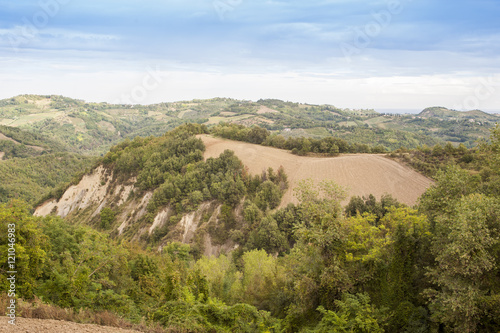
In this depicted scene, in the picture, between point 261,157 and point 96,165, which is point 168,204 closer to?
point 261,157

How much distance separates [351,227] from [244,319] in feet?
27.1

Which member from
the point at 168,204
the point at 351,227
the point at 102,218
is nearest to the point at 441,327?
the point at 351,227

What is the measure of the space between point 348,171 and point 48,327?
49.7 m

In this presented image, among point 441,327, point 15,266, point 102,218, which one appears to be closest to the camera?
point 441,327

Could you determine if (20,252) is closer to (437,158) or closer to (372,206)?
(372,206)

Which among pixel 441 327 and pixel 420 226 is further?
pixel 420 226

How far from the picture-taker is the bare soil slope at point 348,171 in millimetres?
47875

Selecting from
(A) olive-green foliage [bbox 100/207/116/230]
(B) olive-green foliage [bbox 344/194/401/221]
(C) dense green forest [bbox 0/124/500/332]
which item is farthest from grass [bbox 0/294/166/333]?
(A) olive-green foliage [bbox 100/207/116/230]

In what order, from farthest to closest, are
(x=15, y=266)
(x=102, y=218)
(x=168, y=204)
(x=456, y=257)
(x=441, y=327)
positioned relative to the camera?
(x=102, y=218) < (x=168, y=204) < (x=15, y=266) < (x=441, y=327) < (x=456, y=257)

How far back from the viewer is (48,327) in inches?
523

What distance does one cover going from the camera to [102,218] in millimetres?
61188

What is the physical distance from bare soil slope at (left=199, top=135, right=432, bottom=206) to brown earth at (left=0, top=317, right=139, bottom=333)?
3696 centimetres

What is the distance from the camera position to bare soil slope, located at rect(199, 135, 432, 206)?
157 feet

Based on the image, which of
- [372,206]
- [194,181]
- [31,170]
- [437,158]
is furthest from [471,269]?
[31,170]
